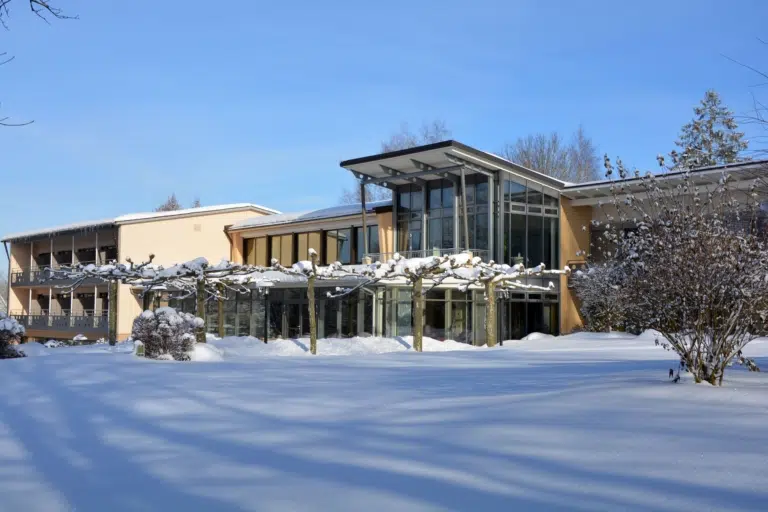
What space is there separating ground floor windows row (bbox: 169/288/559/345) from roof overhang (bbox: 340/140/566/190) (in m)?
4.55

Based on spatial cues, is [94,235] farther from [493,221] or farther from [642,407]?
[642,407]

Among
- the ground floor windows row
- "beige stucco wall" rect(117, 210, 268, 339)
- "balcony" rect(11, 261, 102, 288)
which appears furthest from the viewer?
"balcony" rect(11, 261, 102, 288)

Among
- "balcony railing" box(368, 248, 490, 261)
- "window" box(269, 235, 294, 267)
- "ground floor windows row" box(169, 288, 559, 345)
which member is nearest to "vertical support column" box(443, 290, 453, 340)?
"ground floor windows row" box(169, 288, 559, 345)

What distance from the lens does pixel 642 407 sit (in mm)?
6199

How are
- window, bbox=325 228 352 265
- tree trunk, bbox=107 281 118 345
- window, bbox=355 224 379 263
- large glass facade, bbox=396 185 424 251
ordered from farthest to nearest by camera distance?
window, bbox=325 228 352 265
window, bbox=355 224 379 263
large glass facade, bbox=396 185 424 251
tree trunk, bbox=107 281 118 345

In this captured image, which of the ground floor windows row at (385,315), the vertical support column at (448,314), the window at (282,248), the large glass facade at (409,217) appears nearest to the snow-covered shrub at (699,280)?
the ground floor windows row at (385,315)

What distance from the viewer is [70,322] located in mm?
35312

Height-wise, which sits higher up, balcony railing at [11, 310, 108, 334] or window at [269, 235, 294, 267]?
window at [269, 235, 294, 267]

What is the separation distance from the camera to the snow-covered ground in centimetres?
416

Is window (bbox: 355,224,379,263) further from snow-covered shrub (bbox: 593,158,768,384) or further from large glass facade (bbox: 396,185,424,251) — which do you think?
snow-covered shrub (bbox: 593,158,768,384)

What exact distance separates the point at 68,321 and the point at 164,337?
2508 cm

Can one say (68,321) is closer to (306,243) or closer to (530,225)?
(306,243)

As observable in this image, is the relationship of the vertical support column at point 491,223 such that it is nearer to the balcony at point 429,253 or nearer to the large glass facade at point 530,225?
the balcony at point 429,253

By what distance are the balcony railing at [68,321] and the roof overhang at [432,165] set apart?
14.9 m
